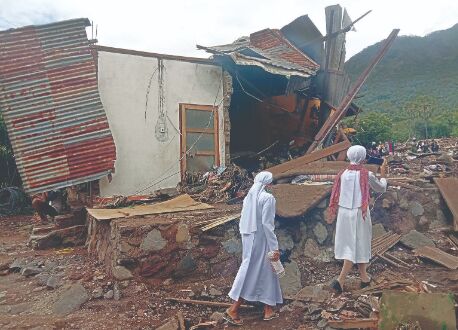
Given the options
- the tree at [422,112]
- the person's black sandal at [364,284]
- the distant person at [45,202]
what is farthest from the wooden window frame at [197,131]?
the tree at [422,112]

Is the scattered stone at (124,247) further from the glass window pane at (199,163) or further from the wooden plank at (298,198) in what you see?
the glass window pane at (199,163)

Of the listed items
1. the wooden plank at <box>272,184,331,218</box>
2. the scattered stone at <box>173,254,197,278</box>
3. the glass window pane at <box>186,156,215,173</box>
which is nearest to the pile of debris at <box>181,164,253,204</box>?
the glass window pane at <box>186,156,215,173</box>

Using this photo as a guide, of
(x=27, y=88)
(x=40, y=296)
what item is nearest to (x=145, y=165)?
(x=27, y=88)

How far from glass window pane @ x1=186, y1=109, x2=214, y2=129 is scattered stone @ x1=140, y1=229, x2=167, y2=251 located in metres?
4.17

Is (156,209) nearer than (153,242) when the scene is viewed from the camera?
No

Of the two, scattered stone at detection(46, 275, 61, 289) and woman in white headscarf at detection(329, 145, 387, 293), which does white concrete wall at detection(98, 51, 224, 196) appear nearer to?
scattered stone at detection(46, 275, 61, 289)

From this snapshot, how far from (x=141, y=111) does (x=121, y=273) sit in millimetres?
4386

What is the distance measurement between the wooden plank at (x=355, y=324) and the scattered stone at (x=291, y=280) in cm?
118

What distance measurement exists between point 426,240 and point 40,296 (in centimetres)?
558

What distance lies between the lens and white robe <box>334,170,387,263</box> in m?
4.96

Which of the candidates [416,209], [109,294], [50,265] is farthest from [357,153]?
[50,265]

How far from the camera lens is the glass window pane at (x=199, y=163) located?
980cm

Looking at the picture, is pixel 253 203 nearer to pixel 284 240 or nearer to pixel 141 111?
pixel 284 240

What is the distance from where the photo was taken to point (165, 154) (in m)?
9.50
